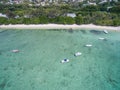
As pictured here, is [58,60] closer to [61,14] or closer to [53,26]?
[53,26]

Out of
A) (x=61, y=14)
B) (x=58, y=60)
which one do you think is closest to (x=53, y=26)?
(x=61, y=14)

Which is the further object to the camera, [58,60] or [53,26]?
[53,26]

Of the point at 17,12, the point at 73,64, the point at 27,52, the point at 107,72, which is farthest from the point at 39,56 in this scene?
the point at 17,12

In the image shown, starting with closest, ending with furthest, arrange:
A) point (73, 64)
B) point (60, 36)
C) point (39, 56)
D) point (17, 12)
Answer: point (73, 64) < point (39, 56) < point (60, 36) < point (17, 12)

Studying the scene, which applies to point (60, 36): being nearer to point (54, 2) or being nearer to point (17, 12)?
point (17, 12)

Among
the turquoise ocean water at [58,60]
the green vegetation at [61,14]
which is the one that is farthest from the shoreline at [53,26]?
the turquoise ocean water at [58,60]

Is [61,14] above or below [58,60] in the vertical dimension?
above

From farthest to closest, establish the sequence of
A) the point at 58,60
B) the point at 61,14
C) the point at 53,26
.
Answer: the point at 61,14
the point at 53,26
the point at 58,60
